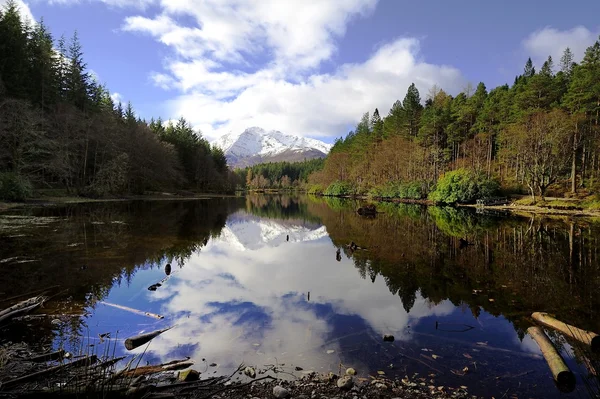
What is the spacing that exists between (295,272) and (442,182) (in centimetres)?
5333

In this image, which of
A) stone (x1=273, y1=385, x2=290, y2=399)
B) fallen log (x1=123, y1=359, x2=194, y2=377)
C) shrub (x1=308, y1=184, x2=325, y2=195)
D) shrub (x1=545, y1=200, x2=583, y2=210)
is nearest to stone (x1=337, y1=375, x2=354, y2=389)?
stone (x1=273, y1=385, x2=290, y2=399)

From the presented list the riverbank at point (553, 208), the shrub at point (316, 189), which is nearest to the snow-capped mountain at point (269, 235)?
the riverbank at point (553, 208)

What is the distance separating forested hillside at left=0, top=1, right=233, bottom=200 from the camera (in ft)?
124

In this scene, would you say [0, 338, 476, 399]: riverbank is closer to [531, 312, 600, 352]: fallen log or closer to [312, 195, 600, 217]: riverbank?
[531, 312, 600, 352]: fallen log

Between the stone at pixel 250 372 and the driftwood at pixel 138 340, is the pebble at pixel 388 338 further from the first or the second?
the driftwood at pixel 138 340

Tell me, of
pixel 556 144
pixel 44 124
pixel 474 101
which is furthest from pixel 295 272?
pixel 474 101

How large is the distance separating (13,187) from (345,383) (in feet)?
141

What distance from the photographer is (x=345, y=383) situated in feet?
19.2

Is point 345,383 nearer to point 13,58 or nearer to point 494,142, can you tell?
point 13,58

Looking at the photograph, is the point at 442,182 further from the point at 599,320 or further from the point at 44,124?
the point at 44,124

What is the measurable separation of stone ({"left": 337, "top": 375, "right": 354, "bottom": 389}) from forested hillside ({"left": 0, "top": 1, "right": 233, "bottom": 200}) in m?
42.2

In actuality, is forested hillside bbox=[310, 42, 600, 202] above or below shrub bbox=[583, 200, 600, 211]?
above

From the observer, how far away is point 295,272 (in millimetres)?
15242

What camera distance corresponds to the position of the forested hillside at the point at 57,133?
124ft
